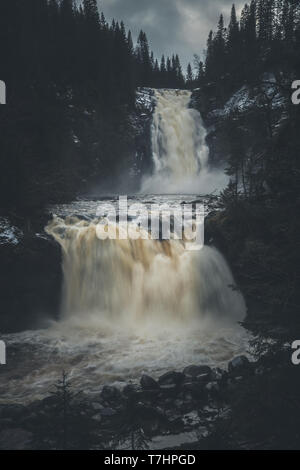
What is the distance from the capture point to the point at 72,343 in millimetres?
12656

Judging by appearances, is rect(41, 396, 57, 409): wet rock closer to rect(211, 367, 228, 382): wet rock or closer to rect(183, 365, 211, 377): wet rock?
rect(183, 365, 211, 377): wet rock

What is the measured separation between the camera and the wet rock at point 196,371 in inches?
368

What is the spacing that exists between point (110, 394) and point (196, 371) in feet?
8.86

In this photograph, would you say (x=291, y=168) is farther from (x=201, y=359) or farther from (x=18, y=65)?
(x=18, y=65)

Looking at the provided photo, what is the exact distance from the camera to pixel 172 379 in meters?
9.04

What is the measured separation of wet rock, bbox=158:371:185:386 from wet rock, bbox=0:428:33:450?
370 cm

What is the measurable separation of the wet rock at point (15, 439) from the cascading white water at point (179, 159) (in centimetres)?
2870

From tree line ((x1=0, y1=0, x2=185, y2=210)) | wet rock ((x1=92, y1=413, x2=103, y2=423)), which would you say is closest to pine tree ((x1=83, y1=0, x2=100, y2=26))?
tree line ((x1=0, y1=0, x2=185, y2=210))

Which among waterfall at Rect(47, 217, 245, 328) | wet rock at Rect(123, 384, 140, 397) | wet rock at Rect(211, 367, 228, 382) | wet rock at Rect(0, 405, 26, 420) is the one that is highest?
waterfall at Rect(47, 217, 245, 328)

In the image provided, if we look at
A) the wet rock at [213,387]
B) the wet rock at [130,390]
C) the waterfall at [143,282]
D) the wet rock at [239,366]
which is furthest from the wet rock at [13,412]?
the waterfall at [143,282]

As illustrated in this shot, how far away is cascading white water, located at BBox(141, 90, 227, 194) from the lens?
3591cm

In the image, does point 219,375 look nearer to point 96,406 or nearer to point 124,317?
point 96,406
